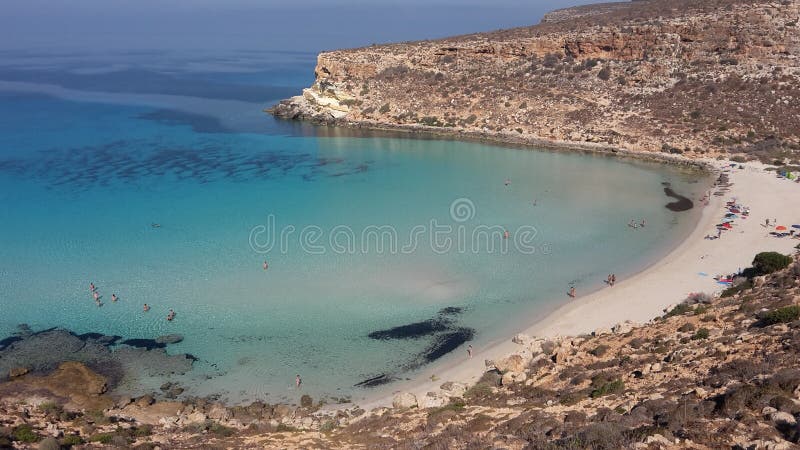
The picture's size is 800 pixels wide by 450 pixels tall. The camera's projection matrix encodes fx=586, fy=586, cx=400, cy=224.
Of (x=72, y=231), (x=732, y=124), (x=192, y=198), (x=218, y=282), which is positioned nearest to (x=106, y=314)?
(x=218, y=282)

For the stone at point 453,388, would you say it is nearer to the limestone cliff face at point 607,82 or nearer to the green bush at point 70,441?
the green bush at point 70,441

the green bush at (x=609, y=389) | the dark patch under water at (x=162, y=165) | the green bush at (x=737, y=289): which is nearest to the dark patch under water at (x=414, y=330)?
the green bush at (x=609, y=389)

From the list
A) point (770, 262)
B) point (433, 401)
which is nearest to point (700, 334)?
point (433, 401)

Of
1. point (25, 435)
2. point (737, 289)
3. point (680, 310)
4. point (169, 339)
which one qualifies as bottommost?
point (169, 339)

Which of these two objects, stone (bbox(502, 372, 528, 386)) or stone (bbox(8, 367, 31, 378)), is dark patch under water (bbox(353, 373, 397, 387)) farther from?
stone (bbox(8, 367, 31, 378))

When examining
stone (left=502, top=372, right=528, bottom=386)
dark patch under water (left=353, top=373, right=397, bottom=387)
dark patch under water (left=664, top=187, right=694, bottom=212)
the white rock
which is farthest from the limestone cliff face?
the white rock

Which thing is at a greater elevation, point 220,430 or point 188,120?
point 188,120

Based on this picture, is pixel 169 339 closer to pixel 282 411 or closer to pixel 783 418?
pixel 282 411
